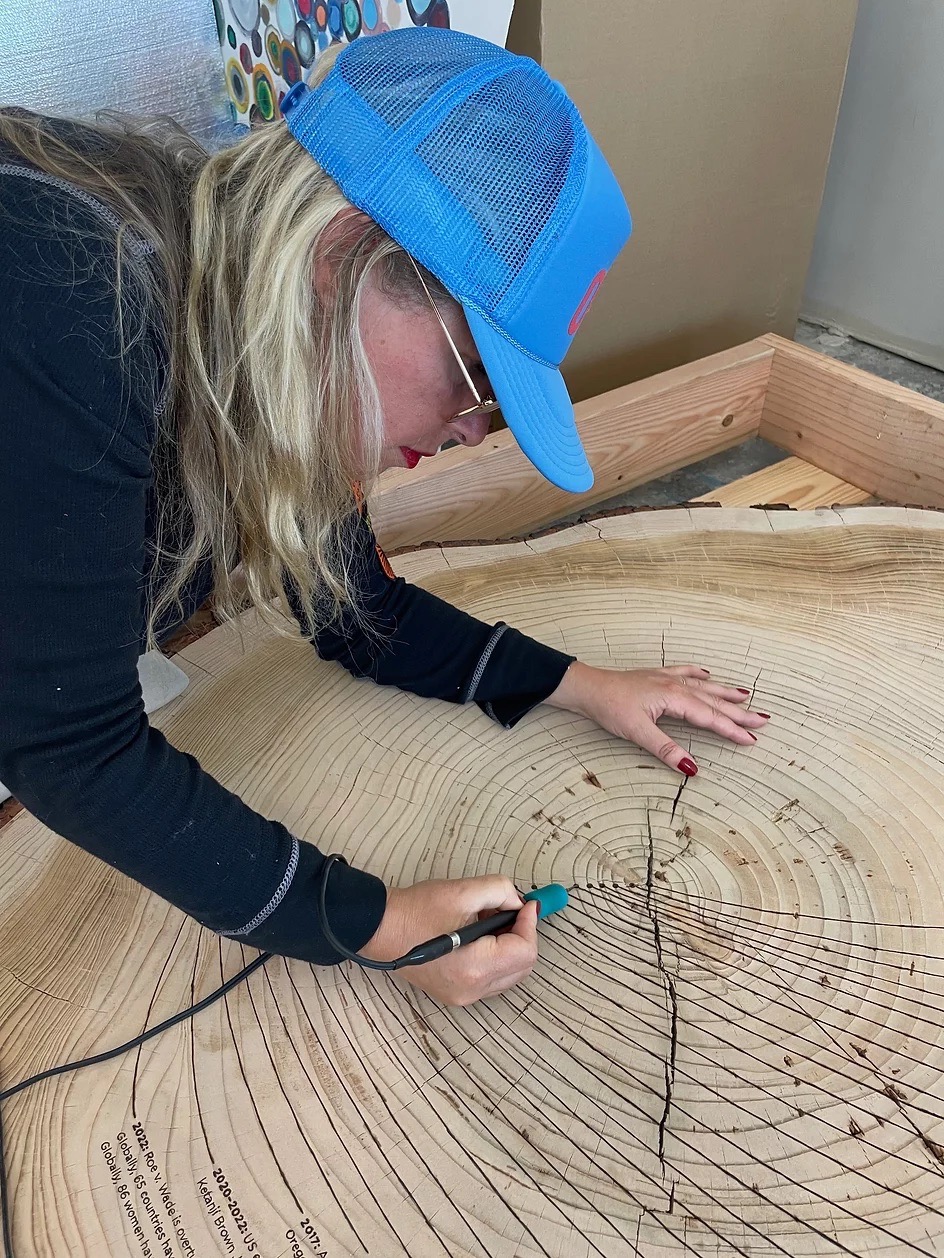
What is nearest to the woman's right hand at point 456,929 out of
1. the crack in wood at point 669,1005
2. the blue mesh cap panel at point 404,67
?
the crack in wood at point 669,1005

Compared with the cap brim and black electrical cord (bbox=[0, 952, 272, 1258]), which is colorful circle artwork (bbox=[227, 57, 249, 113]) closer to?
the cap brim

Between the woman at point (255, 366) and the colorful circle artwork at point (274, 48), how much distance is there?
2.79 ft

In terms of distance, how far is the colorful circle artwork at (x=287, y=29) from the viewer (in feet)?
4.68

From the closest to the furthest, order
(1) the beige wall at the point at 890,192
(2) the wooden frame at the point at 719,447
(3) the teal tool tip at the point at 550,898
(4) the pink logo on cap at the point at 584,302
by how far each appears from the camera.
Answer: (4) the pink logo on cap at the point at 584,302, (3) the teal tool tip at the point at 550,898, (2) the wooden frame at the point at 719,447, (1) the beige wall at the point at 890,192

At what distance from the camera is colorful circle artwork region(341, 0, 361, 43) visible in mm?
1423

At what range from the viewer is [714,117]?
181 centimetres

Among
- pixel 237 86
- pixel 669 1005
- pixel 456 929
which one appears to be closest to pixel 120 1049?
pixel 456 929

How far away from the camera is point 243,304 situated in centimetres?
70

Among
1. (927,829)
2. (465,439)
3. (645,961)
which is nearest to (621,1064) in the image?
(645,961)

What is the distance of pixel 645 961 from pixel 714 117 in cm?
163

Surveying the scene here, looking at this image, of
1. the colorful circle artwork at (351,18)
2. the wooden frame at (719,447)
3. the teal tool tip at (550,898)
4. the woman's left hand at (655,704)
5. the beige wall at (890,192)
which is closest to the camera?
the teal tool tip at (550,898)

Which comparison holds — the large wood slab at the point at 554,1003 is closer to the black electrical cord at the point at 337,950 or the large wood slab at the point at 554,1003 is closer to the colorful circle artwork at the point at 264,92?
the black electrical cord at the point at 337,950

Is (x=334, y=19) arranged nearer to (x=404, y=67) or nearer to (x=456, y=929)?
(x=404, y=67)

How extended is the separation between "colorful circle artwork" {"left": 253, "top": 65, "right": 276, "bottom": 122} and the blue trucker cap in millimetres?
981
